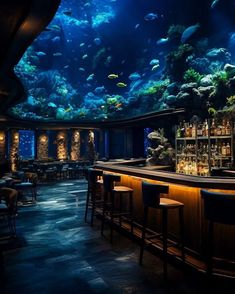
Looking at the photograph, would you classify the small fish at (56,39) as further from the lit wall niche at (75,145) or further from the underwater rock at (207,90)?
the underwater rock at (207,90)

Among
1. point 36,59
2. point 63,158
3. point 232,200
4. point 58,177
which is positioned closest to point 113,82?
point 36,59

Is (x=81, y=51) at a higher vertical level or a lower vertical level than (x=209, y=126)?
higher

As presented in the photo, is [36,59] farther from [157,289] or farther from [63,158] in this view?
[157,289]

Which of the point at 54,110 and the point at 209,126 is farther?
the point at 54,110

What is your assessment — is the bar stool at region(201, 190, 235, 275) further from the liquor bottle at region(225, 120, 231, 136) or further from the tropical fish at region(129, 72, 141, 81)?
the tropical fish at region(129, 72, 141, 81)

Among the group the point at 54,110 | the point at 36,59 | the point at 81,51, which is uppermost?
the point at 81,51

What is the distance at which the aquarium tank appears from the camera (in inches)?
756

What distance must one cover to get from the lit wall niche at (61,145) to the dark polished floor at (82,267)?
1146cm

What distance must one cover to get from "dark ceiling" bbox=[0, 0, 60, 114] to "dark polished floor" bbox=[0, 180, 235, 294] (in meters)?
2.88

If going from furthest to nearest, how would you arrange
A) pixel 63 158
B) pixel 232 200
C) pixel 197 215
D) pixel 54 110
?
pixel 54 110 → pixel 63 158 → pixel 197 215 → pixel 232 200

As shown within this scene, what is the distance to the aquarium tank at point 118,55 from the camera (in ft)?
63.0

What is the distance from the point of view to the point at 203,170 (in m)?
4.83

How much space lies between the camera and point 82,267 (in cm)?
331

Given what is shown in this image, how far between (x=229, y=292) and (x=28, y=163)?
12826 millimetres
